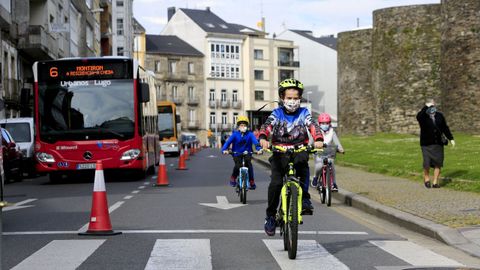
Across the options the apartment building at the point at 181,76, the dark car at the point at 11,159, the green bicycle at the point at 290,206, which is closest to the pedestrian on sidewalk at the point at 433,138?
the green bicycle at the point at 290,206

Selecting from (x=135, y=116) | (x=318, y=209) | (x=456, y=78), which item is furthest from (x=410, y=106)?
(x=318, y=209)

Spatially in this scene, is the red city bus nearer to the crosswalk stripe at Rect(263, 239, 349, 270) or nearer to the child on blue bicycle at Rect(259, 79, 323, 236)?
the crosswalk stripe at Rect(263, 239, 349, 270)

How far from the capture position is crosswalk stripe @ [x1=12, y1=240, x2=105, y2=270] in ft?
27.4

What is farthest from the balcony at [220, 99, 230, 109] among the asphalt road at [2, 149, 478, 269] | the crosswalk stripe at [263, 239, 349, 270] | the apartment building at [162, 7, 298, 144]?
the crosswalk stripe at [263, 239, 349, 270]

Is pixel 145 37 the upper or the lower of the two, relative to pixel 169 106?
upper

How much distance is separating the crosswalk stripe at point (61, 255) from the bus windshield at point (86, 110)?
12705mm

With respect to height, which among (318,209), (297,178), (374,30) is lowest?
(318,209)

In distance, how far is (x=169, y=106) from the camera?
53.7m

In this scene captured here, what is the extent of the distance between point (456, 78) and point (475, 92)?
5.12 feet

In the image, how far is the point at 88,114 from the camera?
75.1 ft

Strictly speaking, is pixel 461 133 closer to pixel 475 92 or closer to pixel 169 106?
pixel 475 92

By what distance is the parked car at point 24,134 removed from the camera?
1100 inches

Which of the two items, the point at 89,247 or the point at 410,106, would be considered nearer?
the point at 89,247

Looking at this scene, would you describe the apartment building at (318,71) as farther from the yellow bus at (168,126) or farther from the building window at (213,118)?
the yellow bus at (168,126)
